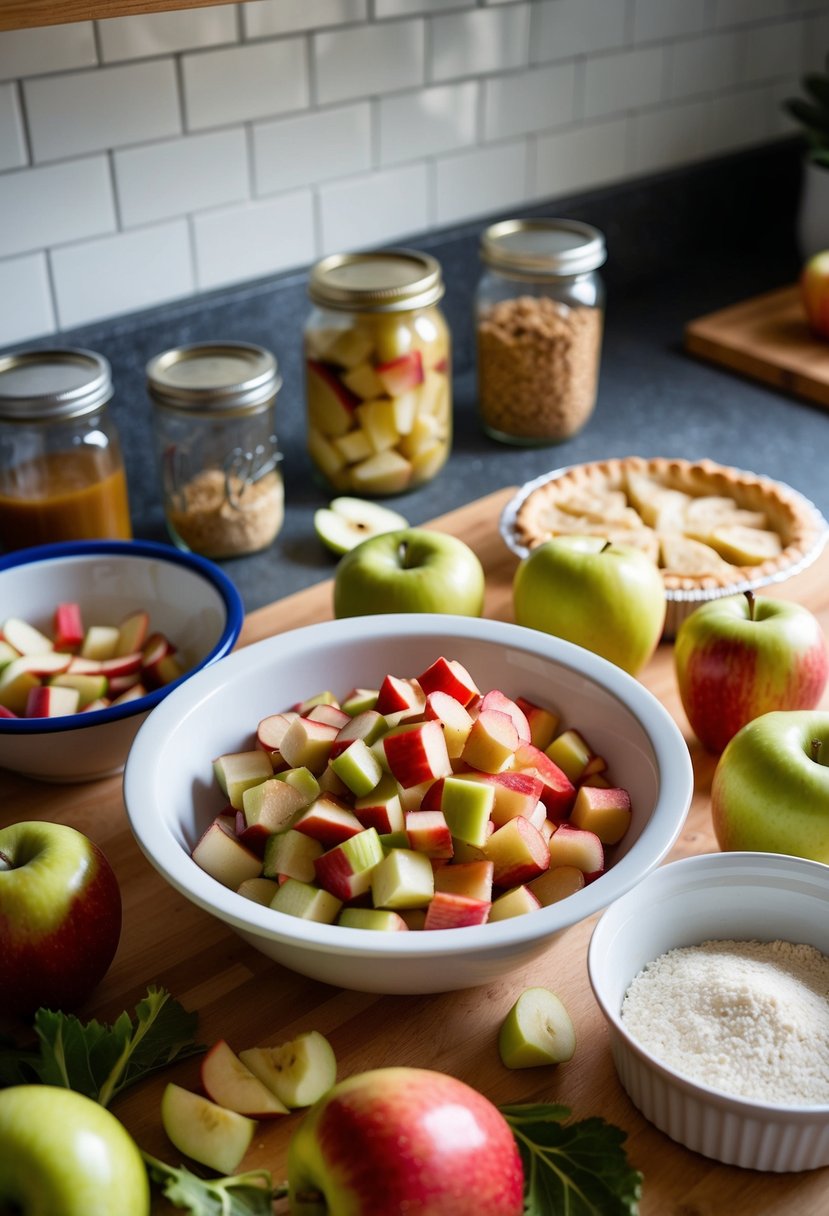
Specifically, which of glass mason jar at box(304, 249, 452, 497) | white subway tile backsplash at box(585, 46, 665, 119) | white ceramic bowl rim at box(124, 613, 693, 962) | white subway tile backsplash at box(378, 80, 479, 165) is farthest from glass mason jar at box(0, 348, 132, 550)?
white subway tile backsplash at box(585, 46, 665, 119)

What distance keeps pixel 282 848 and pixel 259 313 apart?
92 centimetres

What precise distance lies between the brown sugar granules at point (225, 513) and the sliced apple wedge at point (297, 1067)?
71 centimetres

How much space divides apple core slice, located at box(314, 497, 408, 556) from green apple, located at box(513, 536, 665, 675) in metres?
0.29

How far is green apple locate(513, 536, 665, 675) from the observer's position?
44.5 inches

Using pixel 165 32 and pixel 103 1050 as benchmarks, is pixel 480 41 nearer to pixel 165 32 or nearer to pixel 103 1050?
pixel 165 32

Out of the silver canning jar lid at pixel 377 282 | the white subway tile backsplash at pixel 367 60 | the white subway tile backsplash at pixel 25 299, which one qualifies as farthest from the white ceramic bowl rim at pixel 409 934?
the white subway tile backsplash at pixel 367 60

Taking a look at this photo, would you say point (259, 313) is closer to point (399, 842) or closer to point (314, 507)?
point (314, 507)

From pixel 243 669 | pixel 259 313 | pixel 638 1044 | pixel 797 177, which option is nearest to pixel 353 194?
pixel 259 313

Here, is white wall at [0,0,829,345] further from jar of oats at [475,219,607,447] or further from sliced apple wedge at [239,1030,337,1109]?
sliced apple wedge at [239,1030,337,1109]

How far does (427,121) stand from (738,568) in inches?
31.4

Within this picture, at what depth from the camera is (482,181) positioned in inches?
70.6

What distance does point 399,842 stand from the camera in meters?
0.85

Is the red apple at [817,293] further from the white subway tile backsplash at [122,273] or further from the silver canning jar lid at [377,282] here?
the white subway tile backsplash at [122,273]

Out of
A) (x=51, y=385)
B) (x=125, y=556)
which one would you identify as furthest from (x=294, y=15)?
(x=125, y=556)
